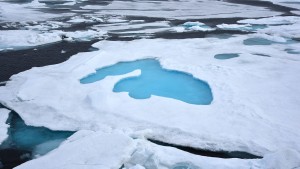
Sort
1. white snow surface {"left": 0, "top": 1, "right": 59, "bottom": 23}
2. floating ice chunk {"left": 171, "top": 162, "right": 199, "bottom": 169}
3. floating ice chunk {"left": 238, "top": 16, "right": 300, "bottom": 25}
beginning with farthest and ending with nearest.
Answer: white snow surface {"left": 0, "top": 1, "right": 59, "bottom": 23} < floating ice chunk {"left": 238, "top": 16, "right": 300, "bottom": 25} < floating ice chunk {"left": 171, "top": 162, "right": 199, "bottom": 169}

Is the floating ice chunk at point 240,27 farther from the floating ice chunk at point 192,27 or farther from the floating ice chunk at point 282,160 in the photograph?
the floating ice chunk at point 282,160

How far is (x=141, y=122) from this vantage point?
4.38 m

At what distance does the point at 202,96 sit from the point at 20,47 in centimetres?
602

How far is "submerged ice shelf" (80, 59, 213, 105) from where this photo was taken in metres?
5.44

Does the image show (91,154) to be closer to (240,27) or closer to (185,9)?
(240,27)

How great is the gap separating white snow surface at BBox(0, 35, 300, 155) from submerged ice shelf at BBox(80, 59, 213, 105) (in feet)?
0.51

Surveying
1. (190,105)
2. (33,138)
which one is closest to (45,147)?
(33,138)

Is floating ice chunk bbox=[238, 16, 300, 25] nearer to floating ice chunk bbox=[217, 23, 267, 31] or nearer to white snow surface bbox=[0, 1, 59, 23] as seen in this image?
floating ice chunk bbox=[217, 23, 267, 31]

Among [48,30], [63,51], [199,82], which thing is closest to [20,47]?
[63,51]

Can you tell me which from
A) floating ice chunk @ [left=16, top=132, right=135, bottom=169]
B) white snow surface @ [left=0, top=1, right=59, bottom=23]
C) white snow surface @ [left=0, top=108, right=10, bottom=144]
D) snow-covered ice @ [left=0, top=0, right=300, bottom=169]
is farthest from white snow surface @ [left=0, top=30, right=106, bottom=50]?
floating ice chunk @ [left=16, top=132, right=135, bottom=169]

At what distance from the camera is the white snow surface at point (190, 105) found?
4.03 m

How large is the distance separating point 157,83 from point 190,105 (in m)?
1.30

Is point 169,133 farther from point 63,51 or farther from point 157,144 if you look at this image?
point 63,51

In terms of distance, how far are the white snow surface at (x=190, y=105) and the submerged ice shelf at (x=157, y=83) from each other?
16 cm
